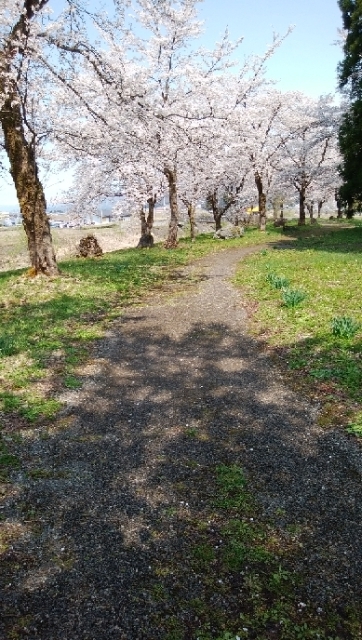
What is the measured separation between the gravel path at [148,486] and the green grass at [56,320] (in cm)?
63

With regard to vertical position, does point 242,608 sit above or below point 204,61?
below

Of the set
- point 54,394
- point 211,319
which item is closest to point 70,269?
point 211,319

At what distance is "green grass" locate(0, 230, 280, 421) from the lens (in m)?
7.86

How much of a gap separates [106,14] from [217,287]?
10.2 m

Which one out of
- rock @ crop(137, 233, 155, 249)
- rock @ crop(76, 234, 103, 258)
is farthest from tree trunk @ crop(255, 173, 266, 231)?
rock @ crop(76, 234, 103, 258)

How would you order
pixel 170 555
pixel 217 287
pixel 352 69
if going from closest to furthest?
pixel 170 555 < pixel 217 287 < pixel 352 69

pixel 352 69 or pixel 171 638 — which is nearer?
pixel 171 638

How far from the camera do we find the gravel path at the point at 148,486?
149 inches

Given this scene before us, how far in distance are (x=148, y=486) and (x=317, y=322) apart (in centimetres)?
650

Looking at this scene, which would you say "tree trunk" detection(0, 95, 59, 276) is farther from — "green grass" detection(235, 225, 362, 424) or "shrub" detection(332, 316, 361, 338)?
"shrub" detection(332, 316, 361, 338)

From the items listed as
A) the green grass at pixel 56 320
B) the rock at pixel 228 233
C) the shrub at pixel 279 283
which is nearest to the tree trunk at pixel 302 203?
the rock at pixel 228 233

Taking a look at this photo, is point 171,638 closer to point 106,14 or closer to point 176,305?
point 176,305

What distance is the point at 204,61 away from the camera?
27781 millimetres

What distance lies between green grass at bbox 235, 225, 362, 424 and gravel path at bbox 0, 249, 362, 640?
67cm
